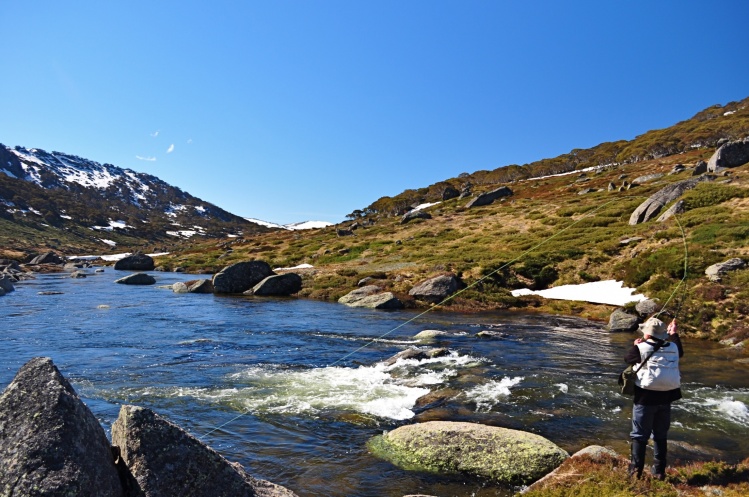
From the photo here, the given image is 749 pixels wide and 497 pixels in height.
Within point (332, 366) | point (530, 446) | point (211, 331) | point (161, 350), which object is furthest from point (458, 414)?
point (211, 331)

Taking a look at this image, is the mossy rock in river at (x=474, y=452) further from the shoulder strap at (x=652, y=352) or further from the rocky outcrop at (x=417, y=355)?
the rocky outcrop at (x=417, y=355)

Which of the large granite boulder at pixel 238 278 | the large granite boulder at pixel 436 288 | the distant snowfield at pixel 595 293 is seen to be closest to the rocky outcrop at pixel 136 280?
the large granite boulder at pixel 238 278

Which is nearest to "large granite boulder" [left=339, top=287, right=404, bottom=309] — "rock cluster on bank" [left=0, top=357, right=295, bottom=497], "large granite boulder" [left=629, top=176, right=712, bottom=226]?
"large granite boulder" [left=629, top=176, right=712, bottom=226]

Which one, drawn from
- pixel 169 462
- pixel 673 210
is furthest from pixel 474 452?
pixel 673 210

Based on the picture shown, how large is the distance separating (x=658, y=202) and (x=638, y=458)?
41243mm

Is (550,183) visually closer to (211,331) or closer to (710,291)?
(710,291)

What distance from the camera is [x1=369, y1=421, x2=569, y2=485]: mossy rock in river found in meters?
7.94

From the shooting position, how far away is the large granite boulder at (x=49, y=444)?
4418 mm

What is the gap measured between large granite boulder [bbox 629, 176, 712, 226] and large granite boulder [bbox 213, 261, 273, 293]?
121 feet

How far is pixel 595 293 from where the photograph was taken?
2988 centimetres

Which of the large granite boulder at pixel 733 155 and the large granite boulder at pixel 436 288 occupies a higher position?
the large granite boulder at pixel 733 155

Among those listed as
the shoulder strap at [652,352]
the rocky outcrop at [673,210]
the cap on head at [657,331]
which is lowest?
the shoulder strap at [652,352]

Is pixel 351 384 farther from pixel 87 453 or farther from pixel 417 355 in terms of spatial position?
pixel 87 453

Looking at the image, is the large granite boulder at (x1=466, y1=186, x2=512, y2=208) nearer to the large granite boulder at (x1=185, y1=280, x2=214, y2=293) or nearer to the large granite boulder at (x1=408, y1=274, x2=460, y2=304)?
the large granite boulder at (x1=408, y1=274, x2=460, y2=304)
